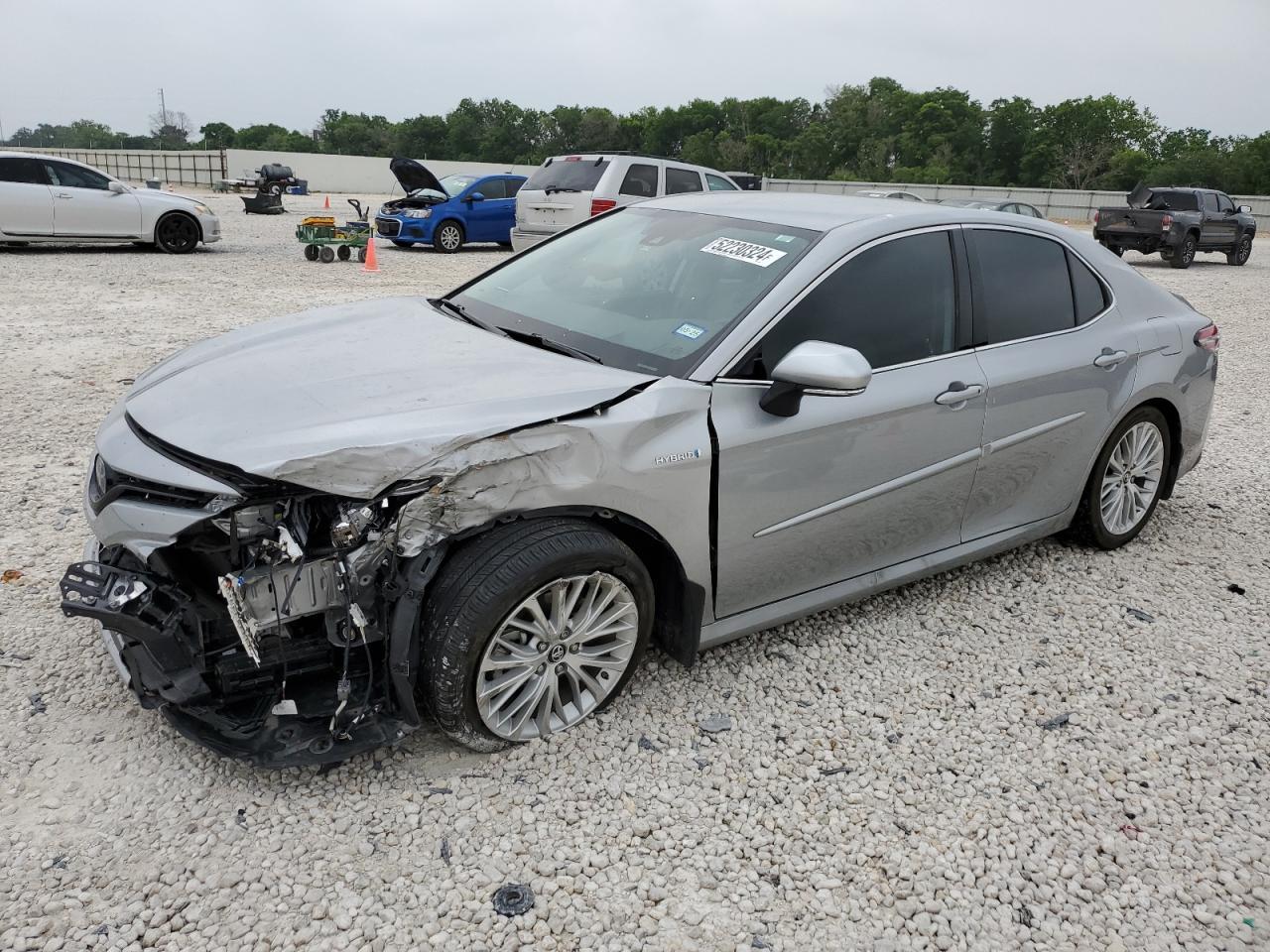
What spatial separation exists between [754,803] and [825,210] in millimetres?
2298

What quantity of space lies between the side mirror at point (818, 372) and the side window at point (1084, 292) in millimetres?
1784

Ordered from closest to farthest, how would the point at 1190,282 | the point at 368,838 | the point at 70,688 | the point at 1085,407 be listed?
1. the point at 368,838
2. the point at 70,688
3. the point at 1085,407
4. the point at 1190,282

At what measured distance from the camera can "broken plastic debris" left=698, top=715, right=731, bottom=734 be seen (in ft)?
10.3

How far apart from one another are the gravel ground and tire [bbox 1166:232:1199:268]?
1890 centimetres

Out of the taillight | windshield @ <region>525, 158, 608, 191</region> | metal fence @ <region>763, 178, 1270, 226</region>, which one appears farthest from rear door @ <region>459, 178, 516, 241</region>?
metal fence @ <region>763, 178, 1270, 226</region>

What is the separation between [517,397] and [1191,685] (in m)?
2.82

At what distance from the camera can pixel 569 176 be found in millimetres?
14180

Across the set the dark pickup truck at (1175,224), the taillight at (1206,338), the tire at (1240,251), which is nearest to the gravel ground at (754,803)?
the taillight at (1206,338)

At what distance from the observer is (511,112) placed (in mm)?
96500

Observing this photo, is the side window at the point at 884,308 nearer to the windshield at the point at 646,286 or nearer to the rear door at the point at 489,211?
the windshield at the point at 646,286

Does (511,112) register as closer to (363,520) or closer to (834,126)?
(834,126)

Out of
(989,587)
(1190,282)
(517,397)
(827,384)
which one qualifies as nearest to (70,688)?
(517,397)

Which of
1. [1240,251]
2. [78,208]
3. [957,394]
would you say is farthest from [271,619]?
[1240,251]

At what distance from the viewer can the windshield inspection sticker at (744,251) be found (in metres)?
3.37
